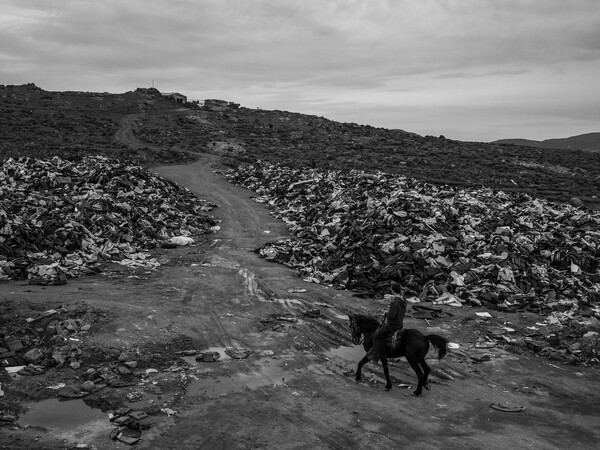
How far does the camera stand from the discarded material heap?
12.7 metres

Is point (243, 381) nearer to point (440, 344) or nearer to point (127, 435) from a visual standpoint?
point (127, 435)

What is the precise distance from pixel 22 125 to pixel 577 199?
159ft

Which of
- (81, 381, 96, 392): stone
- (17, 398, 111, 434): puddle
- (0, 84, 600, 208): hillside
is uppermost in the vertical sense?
(0, 84, 600, 208): hillside

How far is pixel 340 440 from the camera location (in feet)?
20.3

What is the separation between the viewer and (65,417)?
21.6ft

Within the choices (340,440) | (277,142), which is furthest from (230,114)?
(340,440)

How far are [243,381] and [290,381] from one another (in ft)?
2.65

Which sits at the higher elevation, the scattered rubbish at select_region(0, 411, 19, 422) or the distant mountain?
the distant mountain

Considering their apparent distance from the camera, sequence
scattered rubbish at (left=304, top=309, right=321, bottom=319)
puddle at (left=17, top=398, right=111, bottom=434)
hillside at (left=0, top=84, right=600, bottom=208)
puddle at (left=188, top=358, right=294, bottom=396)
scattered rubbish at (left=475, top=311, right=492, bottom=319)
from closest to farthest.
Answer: puddle at (left=17, top=398, right=111, bottom=434) < puddle at (left=188, top=358, right=294, bottom=396) < scattered rubbish at (left=304, top=309, right=321, bottom=319) < scattered rubbish at (left=475, top=311, right=492, bottom=319) < hillside at (left=0, top=84, right=600, bottom=208)

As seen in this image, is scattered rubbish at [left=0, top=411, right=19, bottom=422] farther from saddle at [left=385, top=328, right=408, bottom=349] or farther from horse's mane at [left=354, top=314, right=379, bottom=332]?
saddle at [left=385, top=328, right=408, bottom=349]

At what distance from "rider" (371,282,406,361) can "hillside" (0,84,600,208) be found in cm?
2497

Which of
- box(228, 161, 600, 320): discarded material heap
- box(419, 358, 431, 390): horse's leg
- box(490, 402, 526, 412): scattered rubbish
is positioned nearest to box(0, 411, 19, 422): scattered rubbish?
box(419, 358, 431, 390): horse's leg

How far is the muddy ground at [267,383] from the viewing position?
20.6 feet

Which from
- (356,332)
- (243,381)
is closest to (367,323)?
(356,332)
